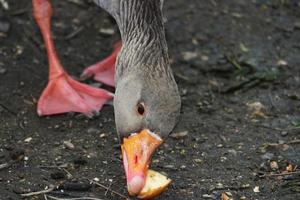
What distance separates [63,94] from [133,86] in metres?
1.69

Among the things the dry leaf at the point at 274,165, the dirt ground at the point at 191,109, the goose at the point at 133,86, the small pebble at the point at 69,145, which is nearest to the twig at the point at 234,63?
the dirt ground at the point at 191,109

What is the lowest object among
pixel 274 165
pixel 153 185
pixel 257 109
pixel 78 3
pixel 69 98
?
pixel 257 109

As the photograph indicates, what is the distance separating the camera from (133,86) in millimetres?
6199

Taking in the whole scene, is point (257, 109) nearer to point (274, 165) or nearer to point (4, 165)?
point (274, 165)

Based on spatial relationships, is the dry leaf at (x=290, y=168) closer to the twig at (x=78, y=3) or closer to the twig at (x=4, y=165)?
the twig at (x=4, y=165)

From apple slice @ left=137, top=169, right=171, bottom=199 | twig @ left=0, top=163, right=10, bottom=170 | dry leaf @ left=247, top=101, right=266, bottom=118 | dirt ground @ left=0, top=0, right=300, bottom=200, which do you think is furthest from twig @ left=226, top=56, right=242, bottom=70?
twig @ left=0, top=163, right=10, bottom=170

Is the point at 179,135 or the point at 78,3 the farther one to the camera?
the point at 78,3

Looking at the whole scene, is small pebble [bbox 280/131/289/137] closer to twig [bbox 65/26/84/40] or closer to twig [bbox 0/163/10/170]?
twig [bbox 0/163/10/170]

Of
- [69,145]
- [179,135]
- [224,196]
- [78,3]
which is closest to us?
[224,196]

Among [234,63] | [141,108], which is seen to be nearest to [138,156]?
[141,108]

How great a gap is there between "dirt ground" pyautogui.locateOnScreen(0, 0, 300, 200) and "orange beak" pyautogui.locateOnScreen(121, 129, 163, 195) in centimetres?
50

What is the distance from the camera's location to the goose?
231 inches

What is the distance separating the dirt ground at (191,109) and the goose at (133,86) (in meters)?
0.19

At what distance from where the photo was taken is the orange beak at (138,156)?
571 centimetres
